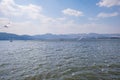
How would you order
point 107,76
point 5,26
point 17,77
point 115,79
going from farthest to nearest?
point 5,26 < point 17,77 < point 107,76 < point 115,79

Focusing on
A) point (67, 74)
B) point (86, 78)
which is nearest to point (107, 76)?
point (86, 78)

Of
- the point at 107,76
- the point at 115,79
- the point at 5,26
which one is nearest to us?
the point at 115,79

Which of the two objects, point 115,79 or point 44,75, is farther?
point 44,75

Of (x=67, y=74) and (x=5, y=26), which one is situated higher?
(x=5, y=26)

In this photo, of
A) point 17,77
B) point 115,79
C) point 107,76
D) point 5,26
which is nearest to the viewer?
point 115,79

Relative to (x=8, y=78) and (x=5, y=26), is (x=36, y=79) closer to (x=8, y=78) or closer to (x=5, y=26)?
(x=8, y=78)

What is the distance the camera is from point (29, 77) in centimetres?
1452

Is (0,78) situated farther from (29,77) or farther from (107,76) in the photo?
(107,76)

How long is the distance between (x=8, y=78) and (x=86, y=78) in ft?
22.8

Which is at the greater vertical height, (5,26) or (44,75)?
(5,26)

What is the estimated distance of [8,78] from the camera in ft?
47.1

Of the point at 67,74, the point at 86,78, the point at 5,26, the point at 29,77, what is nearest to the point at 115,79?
the point at 86,78

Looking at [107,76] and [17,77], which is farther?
[17,77]

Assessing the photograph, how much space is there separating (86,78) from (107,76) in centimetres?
189
